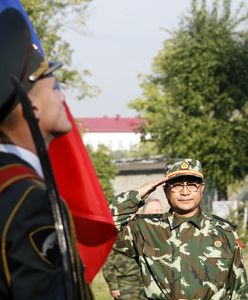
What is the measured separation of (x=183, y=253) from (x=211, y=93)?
25.3m

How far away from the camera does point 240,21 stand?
30234 millimetres

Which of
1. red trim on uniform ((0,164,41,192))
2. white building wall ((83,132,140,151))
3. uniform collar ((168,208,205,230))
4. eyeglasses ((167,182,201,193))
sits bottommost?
red trim on uniform ((0,164,41,192))

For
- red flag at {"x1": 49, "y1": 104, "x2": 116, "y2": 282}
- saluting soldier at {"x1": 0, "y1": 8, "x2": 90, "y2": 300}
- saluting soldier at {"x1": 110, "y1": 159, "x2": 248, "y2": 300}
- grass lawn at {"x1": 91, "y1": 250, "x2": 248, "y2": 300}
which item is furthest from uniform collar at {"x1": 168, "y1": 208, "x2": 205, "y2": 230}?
grass lawn at {"x1": 91, "y1": 250, "x2": 248, "y2": 300}

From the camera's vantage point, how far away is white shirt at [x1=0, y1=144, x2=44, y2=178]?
6.93 feet

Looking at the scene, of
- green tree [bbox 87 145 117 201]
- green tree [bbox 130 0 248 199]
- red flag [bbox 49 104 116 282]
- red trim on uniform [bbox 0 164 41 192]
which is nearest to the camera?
red trim on uniform [bbox 0 164 41 192]

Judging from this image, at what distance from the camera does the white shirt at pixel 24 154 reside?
211 centimetres

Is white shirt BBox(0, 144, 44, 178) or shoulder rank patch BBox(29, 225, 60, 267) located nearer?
shoulder rank patch BBox(29, 225, 60, 267)

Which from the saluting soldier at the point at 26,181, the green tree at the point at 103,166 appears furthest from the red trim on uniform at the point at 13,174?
the green tree at the point at 103,166

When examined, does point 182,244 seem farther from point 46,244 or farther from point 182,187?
point 46,244

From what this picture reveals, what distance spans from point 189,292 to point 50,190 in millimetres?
2980

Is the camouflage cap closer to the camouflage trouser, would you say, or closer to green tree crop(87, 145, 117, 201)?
the camouflage trouser

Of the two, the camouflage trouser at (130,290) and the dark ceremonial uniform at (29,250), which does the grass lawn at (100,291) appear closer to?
the camouflage trouser at (130,290)

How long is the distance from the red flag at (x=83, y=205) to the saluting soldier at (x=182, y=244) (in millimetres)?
1709

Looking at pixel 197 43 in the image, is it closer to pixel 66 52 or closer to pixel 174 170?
pixel 66 52
